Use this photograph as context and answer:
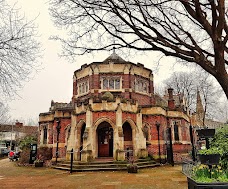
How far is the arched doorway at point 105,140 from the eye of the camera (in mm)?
19250

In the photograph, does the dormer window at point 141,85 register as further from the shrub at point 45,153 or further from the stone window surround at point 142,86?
the shrub at point 45,153

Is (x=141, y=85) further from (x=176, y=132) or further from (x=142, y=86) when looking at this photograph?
(x=176, y=132)

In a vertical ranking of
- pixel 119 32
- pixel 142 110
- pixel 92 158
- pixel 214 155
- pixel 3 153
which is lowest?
pixel 3 153

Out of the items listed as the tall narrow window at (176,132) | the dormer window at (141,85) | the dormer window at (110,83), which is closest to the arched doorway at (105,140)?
the dormer window at (110,83)

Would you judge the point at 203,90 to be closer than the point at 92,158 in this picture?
No

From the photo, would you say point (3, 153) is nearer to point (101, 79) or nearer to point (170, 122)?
point (101, 79)

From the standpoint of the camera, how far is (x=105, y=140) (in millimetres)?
19453

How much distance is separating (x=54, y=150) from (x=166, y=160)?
1130cm

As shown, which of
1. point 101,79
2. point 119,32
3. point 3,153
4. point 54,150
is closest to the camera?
point 119,32

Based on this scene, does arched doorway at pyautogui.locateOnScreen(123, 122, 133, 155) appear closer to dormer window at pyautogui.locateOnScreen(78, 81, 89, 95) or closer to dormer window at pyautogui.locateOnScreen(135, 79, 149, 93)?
dormer window at pyautogui.locateOnScreen(135, 79, 149, 93)

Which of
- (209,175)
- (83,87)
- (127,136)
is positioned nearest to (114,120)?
(127,136)

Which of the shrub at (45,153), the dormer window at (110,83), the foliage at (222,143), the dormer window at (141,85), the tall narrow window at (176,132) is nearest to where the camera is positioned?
the foliage at (222,143)

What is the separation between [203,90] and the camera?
35062mm

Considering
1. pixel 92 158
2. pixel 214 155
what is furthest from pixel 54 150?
pixel 214 155
